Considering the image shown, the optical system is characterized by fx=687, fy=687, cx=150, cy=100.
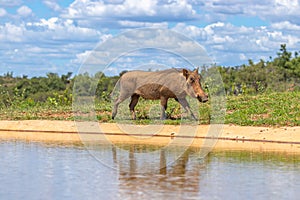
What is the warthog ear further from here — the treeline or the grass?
the treeline

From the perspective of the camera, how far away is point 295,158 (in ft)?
50.6

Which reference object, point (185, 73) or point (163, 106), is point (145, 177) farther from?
point (163, 106)

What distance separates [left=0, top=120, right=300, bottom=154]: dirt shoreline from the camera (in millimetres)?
18547

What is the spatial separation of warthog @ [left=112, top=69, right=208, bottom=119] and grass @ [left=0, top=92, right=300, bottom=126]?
56 cm

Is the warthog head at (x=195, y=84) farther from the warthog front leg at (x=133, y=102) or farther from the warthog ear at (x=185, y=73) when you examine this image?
the warthog front leg at (x=133, y=102)

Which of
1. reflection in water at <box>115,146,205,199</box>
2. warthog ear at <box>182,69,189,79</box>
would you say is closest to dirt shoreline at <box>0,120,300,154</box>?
warthog ear at <box>182,69,189,79</box>

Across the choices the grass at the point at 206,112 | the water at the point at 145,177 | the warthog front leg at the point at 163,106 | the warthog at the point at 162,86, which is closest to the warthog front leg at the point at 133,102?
the warthog at the point at 162,86

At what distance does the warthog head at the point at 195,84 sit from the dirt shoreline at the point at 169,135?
3.76ft

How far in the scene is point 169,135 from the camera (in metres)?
20.0

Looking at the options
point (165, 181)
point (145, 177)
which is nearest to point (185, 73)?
point (145, 177)

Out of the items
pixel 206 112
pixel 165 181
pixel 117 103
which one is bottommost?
pixel 165 181

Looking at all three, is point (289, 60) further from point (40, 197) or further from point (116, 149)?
point (40, 197)

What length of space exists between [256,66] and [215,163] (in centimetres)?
3081

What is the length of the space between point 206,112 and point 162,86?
189cm
